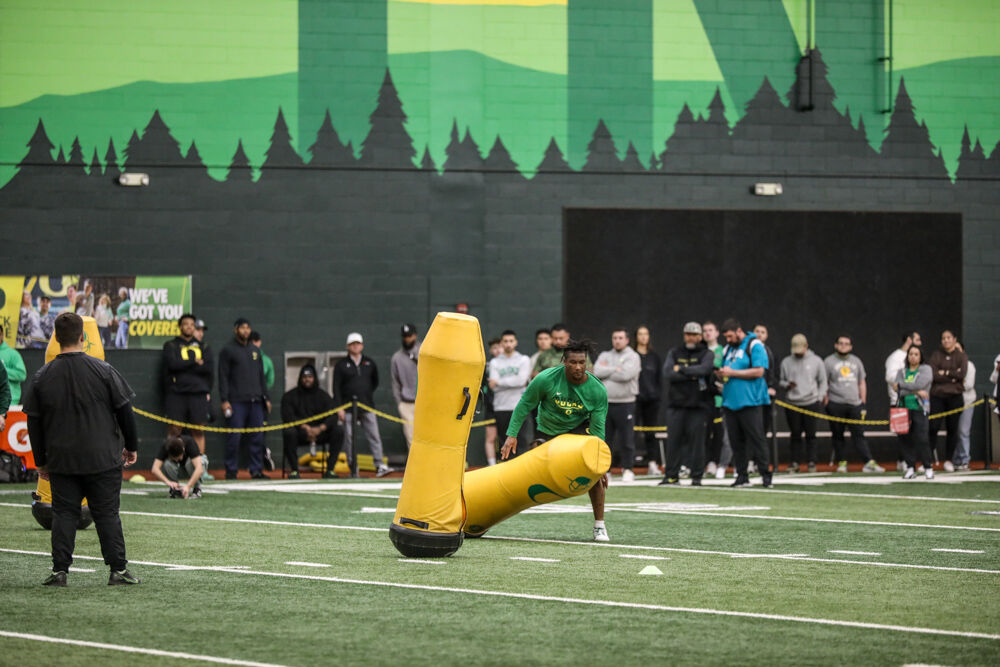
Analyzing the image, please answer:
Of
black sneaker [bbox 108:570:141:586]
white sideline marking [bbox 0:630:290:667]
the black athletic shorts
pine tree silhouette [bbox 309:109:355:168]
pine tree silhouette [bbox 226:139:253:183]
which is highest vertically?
pine tree silhouette [bbox 309:109:355:168]

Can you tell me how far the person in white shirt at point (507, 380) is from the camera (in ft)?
72.9

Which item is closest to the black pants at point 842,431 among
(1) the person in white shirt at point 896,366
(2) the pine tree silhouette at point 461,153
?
(1) the person in white shirt at point 896,366

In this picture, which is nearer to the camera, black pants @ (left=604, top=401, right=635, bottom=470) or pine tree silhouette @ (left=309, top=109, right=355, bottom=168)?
black pants @ (left=604, top=401, right=635, bottom=470)

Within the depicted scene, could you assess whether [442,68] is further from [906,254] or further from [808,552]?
[808,552]

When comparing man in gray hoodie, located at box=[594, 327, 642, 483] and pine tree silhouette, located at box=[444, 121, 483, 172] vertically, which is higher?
pine tree silhouette, located at box=[444, 121, 483, 172]

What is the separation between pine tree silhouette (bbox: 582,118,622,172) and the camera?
24828mm

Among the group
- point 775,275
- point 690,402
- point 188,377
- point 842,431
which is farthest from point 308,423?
point 842,431

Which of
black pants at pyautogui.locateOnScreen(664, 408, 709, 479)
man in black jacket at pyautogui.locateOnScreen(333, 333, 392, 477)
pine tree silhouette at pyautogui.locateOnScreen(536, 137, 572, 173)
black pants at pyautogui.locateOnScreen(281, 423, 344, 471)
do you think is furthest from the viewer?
pine tree silhouette at pyautogui.locateOnScreen(536, 137, 572, 173)

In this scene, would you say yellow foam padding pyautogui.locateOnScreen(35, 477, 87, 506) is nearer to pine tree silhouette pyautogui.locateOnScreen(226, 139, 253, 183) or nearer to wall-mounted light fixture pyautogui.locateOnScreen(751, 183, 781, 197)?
pine tree silhouette pyautogui.locateOnScreen(226, 139, 253, 183)

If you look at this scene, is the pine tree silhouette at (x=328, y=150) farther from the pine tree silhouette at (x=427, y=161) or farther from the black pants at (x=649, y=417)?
the black pants at (x=649, y=417)

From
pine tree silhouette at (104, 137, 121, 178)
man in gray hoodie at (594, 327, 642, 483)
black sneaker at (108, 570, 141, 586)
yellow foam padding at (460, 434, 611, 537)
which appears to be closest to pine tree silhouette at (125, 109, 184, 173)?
pine tree silhouette at (104, 137, 121, 178)

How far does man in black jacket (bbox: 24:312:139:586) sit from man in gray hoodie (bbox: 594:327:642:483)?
39.4 feet

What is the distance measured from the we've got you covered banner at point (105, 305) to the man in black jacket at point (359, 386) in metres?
2.78

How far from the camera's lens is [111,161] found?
929 inches
